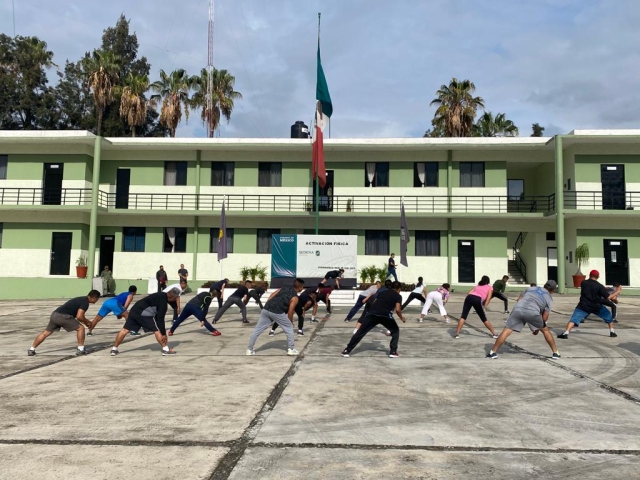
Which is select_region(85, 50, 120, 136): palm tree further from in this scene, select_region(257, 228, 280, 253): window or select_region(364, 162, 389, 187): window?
select_region(364, 162, 389, 187): window

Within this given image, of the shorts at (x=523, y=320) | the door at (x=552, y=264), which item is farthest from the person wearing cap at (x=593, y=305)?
the door at (x=552, y=264)

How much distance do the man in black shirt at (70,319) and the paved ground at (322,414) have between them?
315 mm

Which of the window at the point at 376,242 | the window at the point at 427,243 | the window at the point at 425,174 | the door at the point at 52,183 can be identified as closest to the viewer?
the window at the point at 427,243

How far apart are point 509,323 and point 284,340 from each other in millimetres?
4988

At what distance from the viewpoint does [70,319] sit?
9406 mm

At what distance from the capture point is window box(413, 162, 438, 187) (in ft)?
90.1

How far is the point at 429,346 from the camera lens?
1038cm

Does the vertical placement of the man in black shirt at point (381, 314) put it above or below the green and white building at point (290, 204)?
below

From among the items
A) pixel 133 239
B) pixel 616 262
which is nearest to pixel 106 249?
pixel 133 239

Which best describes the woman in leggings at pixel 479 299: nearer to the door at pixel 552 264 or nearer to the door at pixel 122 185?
the door at pixel 552 264

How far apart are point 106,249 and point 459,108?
26362 millimetres

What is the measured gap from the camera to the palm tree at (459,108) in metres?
36.5

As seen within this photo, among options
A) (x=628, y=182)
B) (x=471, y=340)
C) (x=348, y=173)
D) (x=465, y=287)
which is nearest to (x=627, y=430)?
(x=471, y=340)

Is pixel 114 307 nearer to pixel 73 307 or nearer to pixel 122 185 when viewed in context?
pixel 73 307
